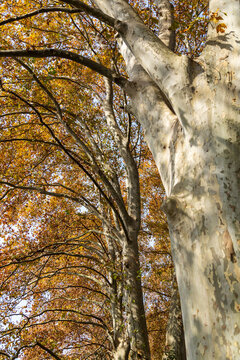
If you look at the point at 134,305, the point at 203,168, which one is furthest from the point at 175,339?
the point at 203,168

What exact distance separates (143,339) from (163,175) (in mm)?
3499

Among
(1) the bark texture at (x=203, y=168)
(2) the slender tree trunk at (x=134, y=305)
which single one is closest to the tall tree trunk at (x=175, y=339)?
(2) the slender tree trunk at (x=134, y=305)

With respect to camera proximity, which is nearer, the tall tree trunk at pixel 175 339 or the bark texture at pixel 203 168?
the bark texture at pixel 203 168

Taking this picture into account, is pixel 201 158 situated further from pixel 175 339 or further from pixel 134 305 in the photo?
pixel 175 339

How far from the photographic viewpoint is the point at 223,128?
173 cm

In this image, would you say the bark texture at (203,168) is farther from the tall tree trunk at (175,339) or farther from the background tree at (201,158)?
the tall tree trunk at (175,339)

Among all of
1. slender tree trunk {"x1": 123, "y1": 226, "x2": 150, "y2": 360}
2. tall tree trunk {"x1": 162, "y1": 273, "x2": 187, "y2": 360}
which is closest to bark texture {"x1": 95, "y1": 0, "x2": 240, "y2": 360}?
slender tree trunk {"x1": 123, "y1": 226, "x2": 150, "y2": 360}

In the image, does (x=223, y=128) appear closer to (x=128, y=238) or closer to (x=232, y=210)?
(x=232, y=210)

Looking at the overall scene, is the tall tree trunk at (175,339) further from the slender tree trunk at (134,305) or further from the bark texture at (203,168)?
the bark texture at (203,168)

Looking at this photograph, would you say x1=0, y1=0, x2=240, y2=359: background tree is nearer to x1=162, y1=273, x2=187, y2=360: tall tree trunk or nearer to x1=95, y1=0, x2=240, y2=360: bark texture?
x1=95, y1=0, x2=240, y2=360: bark texture

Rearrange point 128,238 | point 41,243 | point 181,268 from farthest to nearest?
1. point 41,243
2. point 128,238
3. point 181,268

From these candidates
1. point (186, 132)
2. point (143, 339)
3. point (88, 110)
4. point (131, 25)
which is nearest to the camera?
point (186, 132)

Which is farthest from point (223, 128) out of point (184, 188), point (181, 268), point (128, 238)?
point (128, 238)

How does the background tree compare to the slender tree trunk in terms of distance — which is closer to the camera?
the background tree
